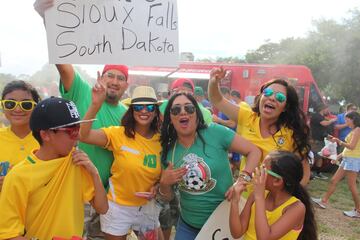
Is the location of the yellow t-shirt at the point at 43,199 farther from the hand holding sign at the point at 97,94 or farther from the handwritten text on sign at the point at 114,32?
the handwritten text on sign at the point at 114,32

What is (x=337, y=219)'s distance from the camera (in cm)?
614

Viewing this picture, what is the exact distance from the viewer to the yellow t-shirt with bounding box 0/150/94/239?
5.78 ft

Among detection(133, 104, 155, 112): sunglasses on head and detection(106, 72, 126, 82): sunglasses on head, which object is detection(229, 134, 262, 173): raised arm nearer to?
detection(133, 104, 155, 112): sunglasses on head

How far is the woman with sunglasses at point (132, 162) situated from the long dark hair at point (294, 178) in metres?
0.92

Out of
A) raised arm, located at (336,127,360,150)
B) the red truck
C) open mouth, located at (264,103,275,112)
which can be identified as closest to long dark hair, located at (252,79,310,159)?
open mouth, located at (264,103,275,112)

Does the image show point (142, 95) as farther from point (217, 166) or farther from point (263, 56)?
point (263, 56)

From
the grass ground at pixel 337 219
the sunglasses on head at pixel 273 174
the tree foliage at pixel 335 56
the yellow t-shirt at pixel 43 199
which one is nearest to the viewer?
the yellow t-shirt at pixel 43 199

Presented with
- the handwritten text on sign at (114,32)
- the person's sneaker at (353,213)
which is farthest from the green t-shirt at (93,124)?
the person's sneaker at (353,213)

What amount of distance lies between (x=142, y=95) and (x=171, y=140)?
450mm

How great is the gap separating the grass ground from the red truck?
10.8 ft

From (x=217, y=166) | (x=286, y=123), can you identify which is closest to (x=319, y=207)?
(x=286, y=123)

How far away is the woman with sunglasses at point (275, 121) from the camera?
2.85 m

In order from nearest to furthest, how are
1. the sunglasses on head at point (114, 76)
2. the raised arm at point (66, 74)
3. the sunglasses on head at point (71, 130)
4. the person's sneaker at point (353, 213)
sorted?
the sunglasses on head at point (71, 130)
the raised arm at point (66, 74)
the sunglasses on head at point (114, 76)
the person's sneaker at point (353, 213)

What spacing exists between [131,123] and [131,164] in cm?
34
